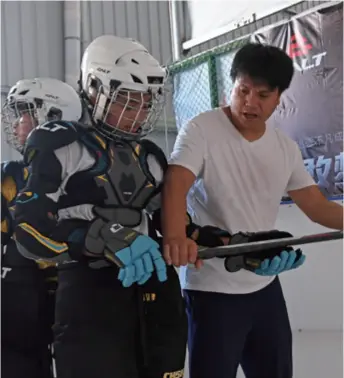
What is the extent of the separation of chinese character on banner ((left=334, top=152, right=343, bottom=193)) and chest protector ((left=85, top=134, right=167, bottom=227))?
109 centimetres

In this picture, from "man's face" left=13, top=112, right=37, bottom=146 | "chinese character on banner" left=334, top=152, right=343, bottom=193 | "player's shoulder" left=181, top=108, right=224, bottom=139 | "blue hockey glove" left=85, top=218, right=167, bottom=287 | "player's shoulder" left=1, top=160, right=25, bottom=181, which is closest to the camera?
"blue hockey glove" left=85, top=218, right=167, bottom=287

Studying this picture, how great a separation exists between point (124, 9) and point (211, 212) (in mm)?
2492

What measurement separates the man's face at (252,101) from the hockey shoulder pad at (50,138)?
460 millimetres

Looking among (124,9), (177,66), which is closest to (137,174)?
(177,66)

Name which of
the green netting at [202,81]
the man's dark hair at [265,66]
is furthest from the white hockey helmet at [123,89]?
the green netting at [202,81]

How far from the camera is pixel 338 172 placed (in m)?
2.25

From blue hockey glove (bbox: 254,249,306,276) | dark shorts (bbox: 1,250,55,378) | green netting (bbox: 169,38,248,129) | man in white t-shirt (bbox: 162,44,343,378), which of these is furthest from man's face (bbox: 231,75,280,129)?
green netting (bbox: 169,38,248,129)

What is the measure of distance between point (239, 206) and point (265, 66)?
1.25 feet

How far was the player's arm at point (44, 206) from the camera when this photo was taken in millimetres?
1184

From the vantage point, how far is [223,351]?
140 cm

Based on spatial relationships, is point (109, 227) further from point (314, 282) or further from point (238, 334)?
point (314, 282)

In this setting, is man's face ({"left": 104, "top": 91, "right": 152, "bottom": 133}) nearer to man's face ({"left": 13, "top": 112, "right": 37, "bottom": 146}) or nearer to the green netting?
man's face ({"left": 13, "top": 112, "right": 37, "bottom": 146})

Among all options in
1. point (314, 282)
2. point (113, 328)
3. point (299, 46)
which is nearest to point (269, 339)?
point (113, 328)

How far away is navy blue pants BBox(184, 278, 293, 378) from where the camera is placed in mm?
1406
